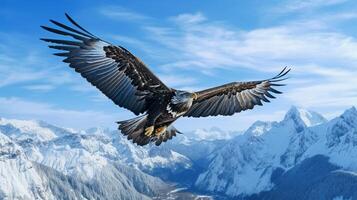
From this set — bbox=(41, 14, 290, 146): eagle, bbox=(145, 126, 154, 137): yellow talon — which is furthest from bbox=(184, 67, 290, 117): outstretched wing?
bbox=(145, 126, 154, 137): yellow talon

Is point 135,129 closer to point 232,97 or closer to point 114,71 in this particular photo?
point 114,71

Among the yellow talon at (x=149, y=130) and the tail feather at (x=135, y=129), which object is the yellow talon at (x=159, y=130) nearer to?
the yellow talon at (x=149, y=130)

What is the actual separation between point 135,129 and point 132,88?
3.82 ft

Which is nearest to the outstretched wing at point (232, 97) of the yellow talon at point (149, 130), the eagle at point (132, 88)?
the eagle at point (132, 88)

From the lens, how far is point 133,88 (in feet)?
50.7

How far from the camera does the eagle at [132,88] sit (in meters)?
14.2

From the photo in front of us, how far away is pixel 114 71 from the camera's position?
1573 centimetres

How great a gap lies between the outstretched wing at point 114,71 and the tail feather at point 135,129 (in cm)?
30

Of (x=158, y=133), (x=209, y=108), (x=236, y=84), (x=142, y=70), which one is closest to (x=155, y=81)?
(x=142, y=70)

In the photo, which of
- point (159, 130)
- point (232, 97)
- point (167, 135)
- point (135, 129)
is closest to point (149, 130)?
point (159, 130)

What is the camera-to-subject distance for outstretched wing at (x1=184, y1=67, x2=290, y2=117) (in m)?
16.9

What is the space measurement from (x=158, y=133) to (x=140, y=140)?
58 centimetres

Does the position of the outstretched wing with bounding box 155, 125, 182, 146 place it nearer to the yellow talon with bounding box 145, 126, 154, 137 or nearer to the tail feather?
the tail feather

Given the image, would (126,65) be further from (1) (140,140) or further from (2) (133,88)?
(1) (140,140)
